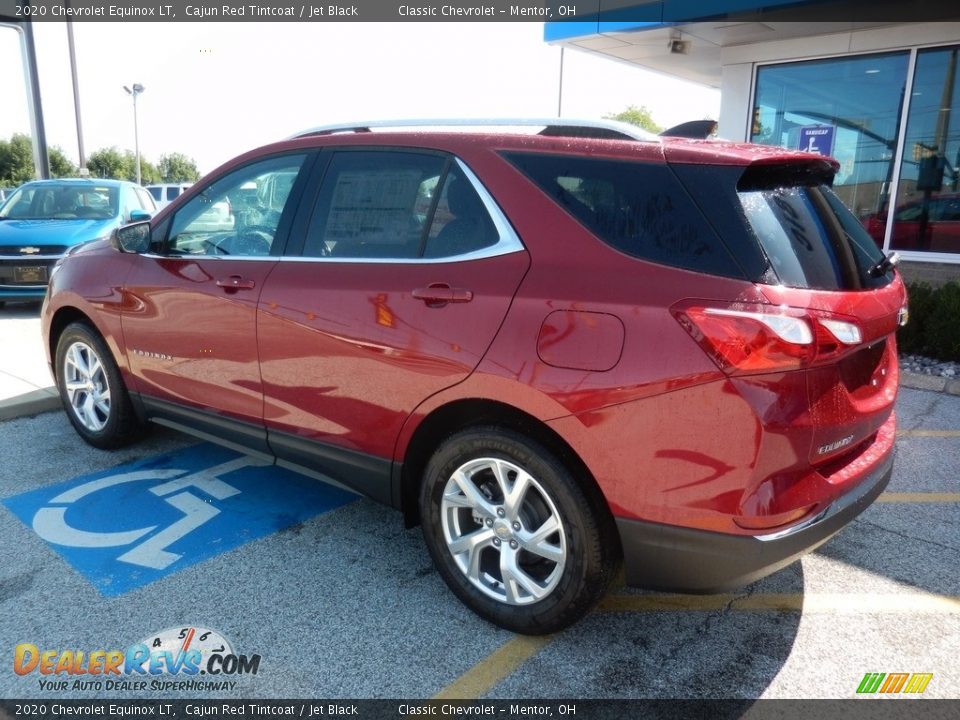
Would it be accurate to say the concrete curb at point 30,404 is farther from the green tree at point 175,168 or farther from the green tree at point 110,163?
the green tree at point 175,168

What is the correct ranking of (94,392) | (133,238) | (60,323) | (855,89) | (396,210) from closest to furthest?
1. (396,210)
2. (133,238)
3. (94,392)
4. (60,323)
5. (855,89)

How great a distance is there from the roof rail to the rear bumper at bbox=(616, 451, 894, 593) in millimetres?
1341

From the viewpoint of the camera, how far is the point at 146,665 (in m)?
2.49

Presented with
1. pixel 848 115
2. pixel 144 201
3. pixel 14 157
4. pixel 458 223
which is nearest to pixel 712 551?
pixel 458 223

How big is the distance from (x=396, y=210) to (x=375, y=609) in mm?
1602

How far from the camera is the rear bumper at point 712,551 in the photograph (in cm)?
217

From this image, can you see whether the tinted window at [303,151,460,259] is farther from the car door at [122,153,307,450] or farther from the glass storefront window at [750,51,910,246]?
the glass storefront window at [750,51,910,246]

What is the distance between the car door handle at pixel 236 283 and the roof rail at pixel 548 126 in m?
0.81

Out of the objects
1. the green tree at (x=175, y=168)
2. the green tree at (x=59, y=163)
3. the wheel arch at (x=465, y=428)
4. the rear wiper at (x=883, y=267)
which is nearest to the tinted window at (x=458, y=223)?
the wheel arch at (x=465, y=428)

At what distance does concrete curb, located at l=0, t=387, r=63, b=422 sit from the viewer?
195 inches

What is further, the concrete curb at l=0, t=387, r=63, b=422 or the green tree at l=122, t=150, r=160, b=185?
the green tree at l=122, t=150, r=160, b=185

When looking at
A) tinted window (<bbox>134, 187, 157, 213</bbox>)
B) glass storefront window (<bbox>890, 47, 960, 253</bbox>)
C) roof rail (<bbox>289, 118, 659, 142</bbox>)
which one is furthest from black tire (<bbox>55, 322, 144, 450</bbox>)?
glass storefront window (<bbox>890, 47, 960, 253</bbox>)

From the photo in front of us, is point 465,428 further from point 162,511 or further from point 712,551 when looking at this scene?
point 162,511

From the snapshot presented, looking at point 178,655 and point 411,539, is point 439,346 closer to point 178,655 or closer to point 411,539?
point 411,539
